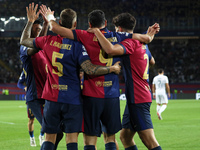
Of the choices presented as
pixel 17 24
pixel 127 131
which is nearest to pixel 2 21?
pixel 17 24

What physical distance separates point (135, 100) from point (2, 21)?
3985 cm

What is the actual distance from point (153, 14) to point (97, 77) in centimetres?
4110

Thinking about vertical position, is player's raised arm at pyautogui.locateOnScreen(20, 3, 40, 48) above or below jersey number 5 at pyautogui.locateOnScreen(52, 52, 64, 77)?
above

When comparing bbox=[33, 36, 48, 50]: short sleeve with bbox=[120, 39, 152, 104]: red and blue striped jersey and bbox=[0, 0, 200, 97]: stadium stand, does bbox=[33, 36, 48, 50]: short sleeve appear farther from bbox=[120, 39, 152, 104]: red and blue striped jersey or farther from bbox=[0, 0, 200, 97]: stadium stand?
bbox=[0, 0, 200, 97]: stadium stand


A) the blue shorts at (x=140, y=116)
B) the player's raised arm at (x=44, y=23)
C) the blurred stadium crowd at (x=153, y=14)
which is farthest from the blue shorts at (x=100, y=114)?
the blurred stadium crowd at (x=153, y=14)

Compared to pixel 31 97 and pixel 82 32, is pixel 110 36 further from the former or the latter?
pixel 31 97

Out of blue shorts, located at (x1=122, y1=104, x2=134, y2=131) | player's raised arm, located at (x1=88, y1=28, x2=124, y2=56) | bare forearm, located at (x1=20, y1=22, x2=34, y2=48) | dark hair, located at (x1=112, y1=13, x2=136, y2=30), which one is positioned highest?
dark hair, located at (x1=112, y1=13, x2=136, y2=30)

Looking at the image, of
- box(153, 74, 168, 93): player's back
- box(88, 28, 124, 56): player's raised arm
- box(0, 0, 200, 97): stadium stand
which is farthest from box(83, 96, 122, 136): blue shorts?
box(0, 0, 200, 97): stadium stand

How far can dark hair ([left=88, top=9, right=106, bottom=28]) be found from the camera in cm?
471

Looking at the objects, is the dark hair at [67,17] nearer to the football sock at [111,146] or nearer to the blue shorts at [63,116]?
the blue shorts at [63,116]

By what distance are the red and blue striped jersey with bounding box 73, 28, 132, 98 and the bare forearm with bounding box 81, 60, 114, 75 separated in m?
0.13

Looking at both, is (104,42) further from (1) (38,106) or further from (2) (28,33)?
(1) (38,106)

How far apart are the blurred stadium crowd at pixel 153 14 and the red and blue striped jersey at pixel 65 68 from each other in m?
37.4

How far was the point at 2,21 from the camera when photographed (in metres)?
42.4
